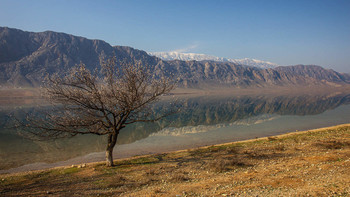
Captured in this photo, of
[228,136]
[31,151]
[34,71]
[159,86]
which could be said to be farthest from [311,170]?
[34,71]

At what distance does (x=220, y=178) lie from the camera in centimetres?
1041

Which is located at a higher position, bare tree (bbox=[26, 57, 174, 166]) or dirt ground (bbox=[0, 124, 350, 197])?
bare tree (bbox=[26, 57, 174, 166])

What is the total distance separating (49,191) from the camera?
10.3m

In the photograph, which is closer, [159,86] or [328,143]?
[159,86]

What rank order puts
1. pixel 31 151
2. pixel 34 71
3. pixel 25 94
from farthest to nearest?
pixel 34 71
pixel 25 94
pixel 31 151

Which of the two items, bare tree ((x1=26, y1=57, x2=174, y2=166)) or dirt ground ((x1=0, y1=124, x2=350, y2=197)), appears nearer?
dirt ground ((x1=0, y1=124, x2=350, y2=197))

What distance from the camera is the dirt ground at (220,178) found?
8297 mm

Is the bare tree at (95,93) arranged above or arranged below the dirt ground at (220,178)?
above

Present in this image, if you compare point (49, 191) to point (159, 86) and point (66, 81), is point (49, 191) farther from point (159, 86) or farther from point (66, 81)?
point (159, 86)

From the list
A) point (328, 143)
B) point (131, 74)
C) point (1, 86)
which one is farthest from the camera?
point (1, 86)

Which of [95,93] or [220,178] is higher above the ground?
[95,93]

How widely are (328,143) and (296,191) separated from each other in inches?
434

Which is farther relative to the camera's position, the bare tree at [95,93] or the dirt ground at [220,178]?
the bare tree at [95,93]

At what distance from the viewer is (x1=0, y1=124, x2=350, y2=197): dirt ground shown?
830cm
